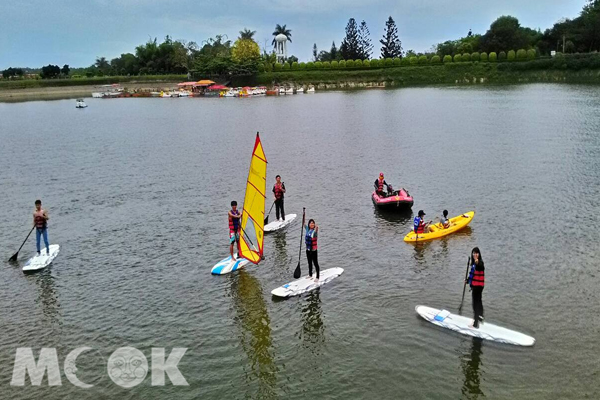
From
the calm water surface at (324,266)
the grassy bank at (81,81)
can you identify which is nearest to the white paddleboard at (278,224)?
the calm water surface at (324,266)

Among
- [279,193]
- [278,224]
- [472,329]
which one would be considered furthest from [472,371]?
[279,193]

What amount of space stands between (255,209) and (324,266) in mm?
3932

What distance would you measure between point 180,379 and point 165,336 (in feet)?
8.15

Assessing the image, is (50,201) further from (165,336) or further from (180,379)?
(180,379)

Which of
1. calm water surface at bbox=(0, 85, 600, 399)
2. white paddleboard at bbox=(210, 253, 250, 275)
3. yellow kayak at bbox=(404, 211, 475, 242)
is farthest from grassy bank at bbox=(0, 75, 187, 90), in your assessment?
white paddleboard at bbox=(210, 253, 250, 275)

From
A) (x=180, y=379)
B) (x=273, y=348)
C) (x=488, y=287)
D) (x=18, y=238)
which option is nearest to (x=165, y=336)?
(x=180, y=379)

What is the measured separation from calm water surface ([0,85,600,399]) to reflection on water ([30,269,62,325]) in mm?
82

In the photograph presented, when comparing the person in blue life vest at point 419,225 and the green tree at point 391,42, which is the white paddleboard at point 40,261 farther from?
the green tree at point 391,42

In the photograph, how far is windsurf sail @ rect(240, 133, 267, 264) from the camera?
19.8 meters

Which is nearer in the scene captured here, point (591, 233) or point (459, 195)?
point (591, 233)

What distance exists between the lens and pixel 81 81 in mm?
166625

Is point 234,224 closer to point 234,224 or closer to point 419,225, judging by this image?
point 234,224

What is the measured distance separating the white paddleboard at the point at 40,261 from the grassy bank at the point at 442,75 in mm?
119663

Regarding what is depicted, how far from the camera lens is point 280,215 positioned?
2820 cm
